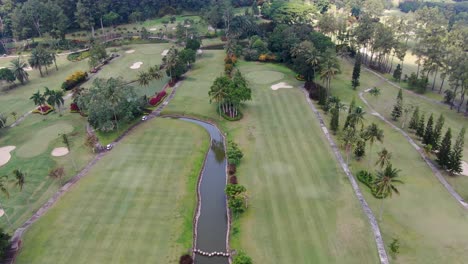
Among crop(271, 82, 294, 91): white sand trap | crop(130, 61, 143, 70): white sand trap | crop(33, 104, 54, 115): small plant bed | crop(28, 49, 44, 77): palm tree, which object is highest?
crop(28, 49, 44, 77): palm tree

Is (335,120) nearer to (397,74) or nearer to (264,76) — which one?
(264,76)

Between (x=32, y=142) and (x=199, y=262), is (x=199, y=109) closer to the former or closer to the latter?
(x=32, y=142)

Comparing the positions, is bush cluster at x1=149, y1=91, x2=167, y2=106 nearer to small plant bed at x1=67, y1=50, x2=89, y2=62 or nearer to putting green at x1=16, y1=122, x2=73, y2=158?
putting green at x1=16, y1=122, x2=73, y2=158

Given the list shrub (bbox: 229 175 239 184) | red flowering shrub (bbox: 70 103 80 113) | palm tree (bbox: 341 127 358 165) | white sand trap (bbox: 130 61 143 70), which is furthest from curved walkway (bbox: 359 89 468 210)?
white sand trap (bbox: 130 61 143 70)

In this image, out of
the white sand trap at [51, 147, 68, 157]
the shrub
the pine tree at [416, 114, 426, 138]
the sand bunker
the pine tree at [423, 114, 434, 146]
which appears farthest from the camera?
the pine tree at [416, 114, 426, 138]

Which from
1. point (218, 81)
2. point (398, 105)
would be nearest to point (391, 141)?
point (398, 105)

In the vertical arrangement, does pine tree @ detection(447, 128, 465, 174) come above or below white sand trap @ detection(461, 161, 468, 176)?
above

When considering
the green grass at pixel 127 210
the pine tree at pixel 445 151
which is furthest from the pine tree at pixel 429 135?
the green grass at pixel 127 210
